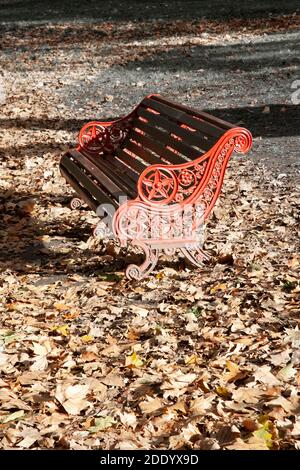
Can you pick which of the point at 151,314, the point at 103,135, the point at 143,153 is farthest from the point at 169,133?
the point at 151,314

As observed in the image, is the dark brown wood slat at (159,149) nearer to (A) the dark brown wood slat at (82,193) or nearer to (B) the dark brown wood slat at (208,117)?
(B) the dark brown wood slat at (208,117)

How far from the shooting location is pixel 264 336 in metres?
4.86

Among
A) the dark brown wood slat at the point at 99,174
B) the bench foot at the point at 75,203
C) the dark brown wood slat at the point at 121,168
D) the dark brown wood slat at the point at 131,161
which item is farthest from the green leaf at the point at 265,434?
the bench foot at the point at 75,203

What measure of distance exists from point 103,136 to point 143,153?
778 mm

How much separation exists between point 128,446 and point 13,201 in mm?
4935

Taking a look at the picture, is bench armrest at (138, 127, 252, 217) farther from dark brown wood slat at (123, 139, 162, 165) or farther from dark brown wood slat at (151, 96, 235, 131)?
dark brown wood slat at (123, 139, 162, 165)

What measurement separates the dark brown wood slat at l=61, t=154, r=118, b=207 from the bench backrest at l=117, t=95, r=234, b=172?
515mm

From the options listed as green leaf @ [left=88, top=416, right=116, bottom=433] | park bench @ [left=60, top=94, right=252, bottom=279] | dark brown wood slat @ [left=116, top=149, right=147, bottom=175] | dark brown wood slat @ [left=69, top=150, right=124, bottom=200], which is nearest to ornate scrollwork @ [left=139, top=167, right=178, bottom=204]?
park bench @ [left=60, top=94, right=252, bottom=279]

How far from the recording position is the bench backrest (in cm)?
620

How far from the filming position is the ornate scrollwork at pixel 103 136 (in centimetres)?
784

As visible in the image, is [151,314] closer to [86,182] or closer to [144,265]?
[144,265]

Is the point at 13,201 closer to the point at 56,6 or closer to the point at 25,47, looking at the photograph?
the point at 25,47

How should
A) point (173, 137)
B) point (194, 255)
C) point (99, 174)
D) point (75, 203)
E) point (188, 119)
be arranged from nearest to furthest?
point (194, 255), point (188, 119), point (173, 137), point (99, 174), point (75, 203)

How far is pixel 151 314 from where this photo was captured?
17.8 ft
